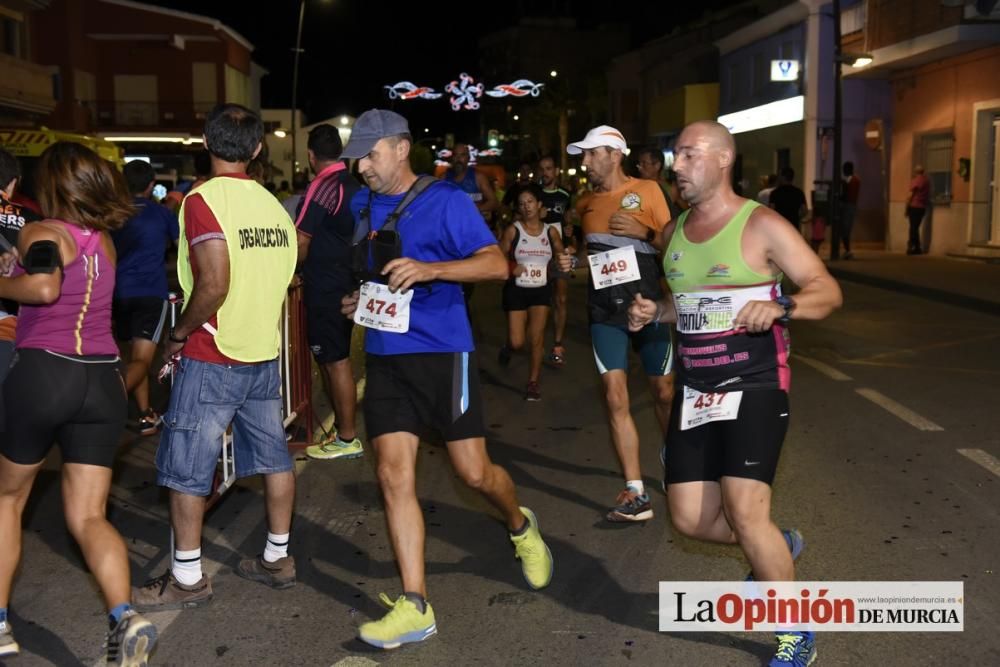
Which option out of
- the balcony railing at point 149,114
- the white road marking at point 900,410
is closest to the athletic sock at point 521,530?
the white road marking at point 900,410

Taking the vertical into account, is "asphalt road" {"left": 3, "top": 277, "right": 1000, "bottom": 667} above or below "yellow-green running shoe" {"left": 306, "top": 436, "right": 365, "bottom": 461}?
below

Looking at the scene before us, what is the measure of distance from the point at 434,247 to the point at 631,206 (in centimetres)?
201

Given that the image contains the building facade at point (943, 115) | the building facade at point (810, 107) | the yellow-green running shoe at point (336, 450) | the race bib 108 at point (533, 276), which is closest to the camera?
the yellow-green running shoe at point (336, 450)

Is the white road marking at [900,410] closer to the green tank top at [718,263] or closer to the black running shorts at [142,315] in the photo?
the green tank top at [718,263]

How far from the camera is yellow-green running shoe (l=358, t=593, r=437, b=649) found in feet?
14.5

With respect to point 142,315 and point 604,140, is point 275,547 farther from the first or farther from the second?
point 142,315

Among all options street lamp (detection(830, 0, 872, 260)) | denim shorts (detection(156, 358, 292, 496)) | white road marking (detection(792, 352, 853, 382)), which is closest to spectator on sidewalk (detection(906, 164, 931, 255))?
street lamp (detection(830, 0, 872, 260))

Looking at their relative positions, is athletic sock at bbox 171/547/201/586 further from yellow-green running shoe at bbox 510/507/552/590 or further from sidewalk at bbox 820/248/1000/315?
sidewalk at bbox 820/248/1000/315

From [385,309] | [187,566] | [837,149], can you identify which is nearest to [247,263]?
[385,309]

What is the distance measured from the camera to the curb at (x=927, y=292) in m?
16.3

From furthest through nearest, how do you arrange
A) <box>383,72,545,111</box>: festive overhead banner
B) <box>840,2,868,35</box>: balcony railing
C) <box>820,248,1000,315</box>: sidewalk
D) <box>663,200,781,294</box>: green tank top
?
<box>840,2,868,35</box>: balcony railing
<box>383,72,545,111</box>: festive overhead banner
<box>820,248,1000,315</box>: sidewalk
<box>663,200,781,294</box>: green tank top

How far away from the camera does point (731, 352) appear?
4.18m

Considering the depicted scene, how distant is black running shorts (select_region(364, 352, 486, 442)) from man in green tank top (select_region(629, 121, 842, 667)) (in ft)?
2.83

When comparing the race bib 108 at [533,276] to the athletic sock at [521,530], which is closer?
the athletic sock at [521,530]
